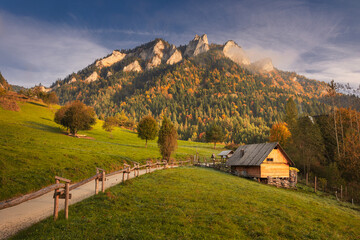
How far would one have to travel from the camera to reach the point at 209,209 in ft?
42.5

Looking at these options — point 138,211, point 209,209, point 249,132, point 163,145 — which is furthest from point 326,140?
point 249,132

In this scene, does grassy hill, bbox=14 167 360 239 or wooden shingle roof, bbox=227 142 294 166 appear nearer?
grassy hill, bbox=14 167 360 239

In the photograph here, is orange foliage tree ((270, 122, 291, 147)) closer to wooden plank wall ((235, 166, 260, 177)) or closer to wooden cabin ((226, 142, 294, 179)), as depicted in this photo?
wooden cabin ((226, 142, 294, 179))

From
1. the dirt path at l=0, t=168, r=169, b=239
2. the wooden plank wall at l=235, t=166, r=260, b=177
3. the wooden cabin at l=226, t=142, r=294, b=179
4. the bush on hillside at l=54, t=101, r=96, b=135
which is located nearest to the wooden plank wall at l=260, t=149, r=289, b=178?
the wooden cabin at l=226, t=142, r=294, b=179

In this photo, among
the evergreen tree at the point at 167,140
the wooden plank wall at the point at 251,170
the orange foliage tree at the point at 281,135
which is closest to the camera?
the wooden plank wall at the point at 251,170

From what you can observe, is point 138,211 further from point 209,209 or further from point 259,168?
point 259,168

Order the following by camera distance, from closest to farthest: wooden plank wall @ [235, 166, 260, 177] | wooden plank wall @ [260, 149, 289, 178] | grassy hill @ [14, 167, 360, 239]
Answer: grassy hill @ [14, 167, 360, 239], wooden plank wall @ [260, 149, 289, 178], wooden plank wall @ [235, 166, 260, 177]

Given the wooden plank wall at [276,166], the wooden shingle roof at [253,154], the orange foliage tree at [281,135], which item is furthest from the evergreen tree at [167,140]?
the orange foliage tree at [281,135]

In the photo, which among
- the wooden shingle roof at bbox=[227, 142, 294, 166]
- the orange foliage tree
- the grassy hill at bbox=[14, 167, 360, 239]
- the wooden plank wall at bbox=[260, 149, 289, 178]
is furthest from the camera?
the orange foliage tree

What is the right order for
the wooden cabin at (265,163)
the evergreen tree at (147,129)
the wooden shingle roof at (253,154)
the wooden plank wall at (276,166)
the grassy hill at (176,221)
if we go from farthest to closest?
the evergreen tree at (147,129) < the wooden shingle roof at (253,154) < the wooden plank wall at (276,166) < the wooden cabin at (265,163) < the grassy hill at (176,221)

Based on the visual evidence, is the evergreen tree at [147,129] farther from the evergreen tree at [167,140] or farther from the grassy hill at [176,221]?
the grassy hill at [176,221]

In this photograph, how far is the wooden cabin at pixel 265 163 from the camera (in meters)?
39.8

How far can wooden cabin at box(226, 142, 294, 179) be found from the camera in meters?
39.8

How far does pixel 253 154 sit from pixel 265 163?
372 cm
